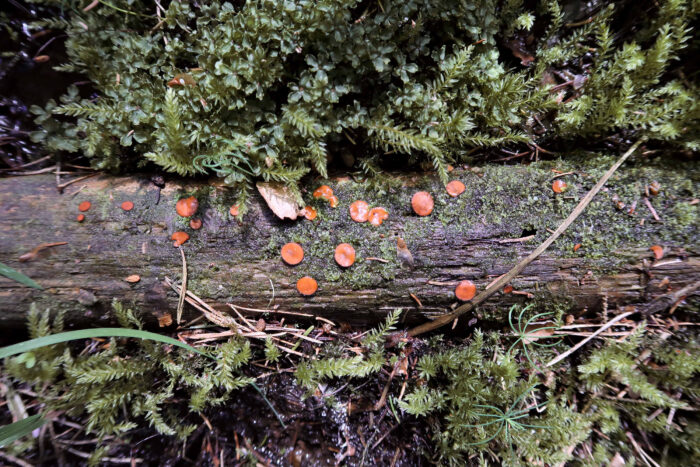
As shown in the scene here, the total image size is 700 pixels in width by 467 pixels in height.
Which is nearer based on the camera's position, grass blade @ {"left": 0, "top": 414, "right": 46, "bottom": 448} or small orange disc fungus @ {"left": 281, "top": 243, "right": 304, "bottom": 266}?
grass blade @ {"left": 0, "top": 414, "right": 46, "bottom": 448}

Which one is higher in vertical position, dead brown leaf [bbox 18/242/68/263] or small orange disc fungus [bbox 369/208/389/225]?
small orange disc fungus [bbox 369/208/389/225]

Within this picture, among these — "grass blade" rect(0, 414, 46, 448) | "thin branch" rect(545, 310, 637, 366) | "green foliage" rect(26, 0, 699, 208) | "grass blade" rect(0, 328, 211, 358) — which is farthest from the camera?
"thin branch" rect(545, 310, 637, 366)

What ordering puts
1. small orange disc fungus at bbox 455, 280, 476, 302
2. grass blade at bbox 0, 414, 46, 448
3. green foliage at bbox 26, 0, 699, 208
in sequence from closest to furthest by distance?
grass blade at bbox 0, 414, 46, 448
green foliage at bbox 26, 0, 699, 208
small orange disc fungus at bbox 455, 280, 476, 302

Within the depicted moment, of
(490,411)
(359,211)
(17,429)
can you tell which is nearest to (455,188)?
(359,211)

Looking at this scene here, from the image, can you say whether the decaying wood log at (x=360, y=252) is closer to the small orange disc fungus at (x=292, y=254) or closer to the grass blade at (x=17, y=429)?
the small orange disc fungus at (x=292, y=254)

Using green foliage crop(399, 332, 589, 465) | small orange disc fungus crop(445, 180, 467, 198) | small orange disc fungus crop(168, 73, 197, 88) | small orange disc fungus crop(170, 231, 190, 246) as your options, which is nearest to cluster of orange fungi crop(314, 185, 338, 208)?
small orange disc fungus crop(445, 180, 467, 198)

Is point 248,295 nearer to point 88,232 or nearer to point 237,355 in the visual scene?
point 237,355

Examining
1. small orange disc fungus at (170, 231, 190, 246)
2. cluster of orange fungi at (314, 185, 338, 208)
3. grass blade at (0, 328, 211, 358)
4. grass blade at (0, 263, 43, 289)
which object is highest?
cluster of orange fungi at (314, 185, 338, 208)

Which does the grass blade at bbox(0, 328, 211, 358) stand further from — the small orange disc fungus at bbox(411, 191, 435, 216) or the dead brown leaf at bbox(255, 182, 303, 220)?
the small orange disc fungus at bbox(411, 191, 435, 216)

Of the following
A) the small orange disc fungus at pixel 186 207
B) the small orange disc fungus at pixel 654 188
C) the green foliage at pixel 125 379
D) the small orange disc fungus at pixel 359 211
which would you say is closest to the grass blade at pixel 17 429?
the green foliage at pixel 125 379
